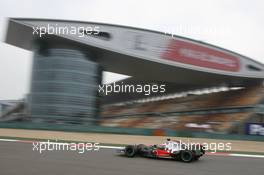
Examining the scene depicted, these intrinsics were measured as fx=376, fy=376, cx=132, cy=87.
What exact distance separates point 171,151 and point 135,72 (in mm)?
54633

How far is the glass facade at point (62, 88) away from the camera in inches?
2079

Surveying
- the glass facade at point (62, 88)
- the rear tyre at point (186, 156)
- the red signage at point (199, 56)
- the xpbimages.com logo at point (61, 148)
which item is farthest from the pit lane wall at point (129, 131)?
the red signage at point (199, 56)

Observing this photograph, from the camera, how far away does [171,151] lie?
1386 cm

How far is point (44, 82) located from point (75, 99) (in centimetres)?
510

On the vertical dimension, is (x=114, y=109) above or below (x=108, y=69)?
below

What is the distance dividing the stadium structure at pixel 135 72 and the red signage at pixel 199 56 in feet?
0.32

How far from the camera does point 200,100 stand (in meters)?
67.7

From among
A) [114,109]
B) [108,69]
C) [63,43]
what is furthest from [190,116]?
[114,109]

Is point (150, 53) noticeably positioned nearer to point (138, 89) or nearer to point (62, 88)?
point (62, 88)

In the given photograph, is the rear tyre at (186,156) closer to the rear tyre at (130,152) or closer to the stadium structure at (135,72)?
the rear tyre at (130,152)

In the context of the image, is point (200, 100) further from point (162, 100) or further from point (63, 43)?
point (63, 43)

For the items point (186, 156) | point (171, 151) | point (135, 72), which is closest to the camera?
point (186, 156)

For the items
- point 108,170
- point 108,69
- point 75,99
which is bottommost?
point 108,170

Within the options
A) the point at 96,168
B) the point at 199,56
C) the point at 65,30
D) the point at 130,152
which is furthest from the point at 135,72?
the point at 96,168
